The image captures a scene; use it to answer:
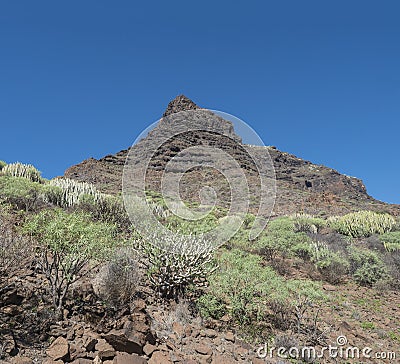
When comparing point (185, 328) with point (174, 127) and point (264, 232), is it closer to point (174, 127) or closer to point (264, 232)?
point (174, 127)

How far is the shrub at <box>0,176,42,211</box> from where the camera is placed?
1188 cm

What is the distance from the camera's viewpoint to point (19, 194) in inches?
477

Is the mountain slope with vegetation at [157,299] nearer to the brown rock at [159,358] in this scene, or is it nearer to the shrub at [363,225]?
the brown rock at [159,358]

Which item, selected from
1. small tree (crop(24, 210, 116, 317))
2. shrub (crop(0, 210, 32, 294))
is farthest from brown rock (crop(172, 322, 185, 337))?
shrub (crop(0, 210, 32, 294))

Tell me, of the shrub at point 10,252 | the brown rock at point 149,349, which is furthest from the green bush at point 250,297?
the shrub at point 10,252

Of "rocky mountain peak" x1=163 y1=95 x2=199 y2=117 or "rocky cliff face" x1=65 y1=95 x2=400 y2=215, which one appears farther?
"rocky mountain peak" x1=163 y1=95 x2=199 y2=117

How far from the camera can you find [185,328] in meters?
5.89

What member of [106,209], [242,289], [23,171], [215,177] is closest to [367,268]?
[242,289]

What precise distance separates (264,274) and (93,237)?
3.98m

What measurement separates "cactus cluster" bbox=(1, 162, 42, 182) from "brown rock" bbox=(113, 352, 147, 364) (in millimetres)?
19885

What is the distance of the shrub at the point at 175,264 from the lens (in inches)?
286

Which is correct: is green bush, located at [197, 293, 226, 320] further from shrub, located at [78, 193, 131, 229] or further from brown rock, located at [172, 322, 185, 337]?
shrub, located at [78, 193, 131, 229]

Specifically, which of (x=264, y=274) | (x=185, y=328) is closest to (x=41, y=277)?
(x=185, y=328)

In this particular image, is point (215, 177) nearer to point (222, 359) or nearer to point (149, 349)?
point (222, 359)
